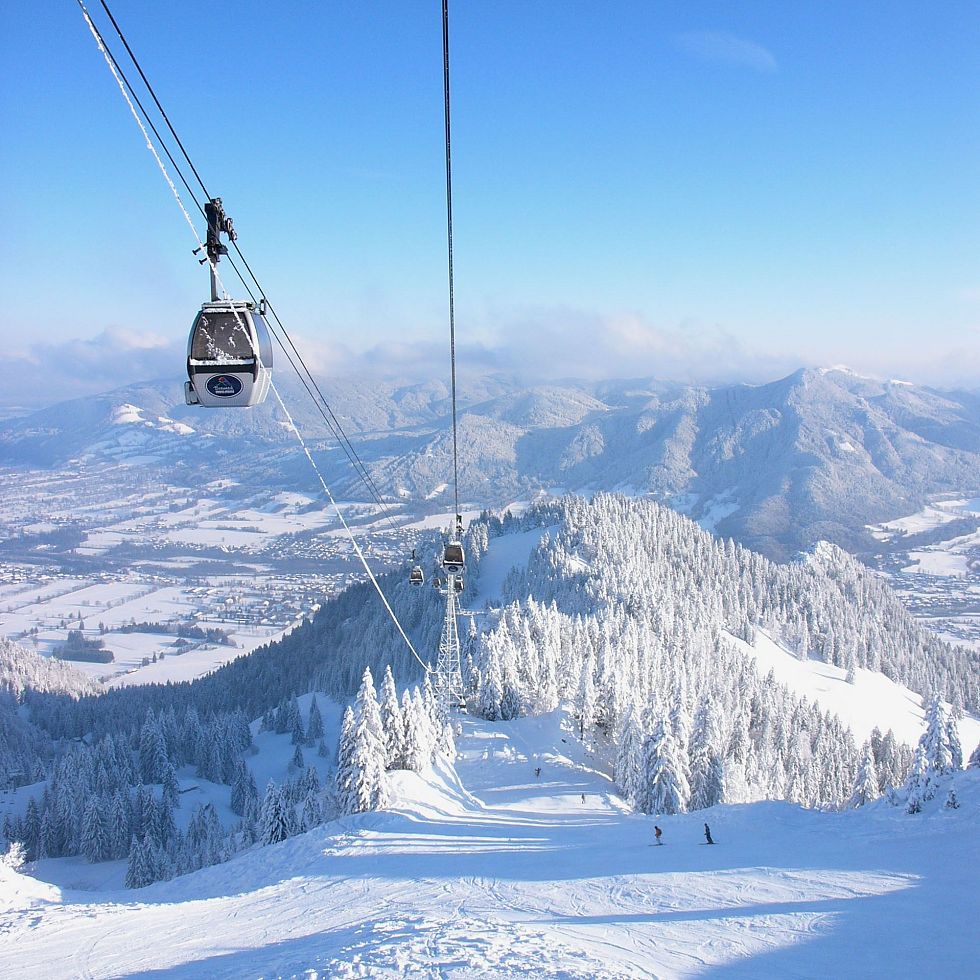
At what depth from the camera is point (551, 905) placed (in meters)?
15.9

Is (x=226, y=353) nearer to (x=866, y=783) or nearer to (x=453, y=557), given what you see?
(x=453, y=557)

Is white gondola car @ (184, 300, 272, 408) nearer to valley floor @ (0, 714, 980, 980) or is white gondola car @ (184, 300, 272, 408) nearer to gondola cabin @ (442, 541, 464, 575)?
valley floor @ (0, 714, 980, 980)

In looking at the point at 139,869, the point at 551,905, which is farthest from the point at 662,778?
the point at 139,869

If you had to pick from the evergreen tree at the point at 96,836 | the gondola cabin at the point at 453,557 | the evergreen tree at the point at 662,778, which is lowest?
the evergreen tree at the point at 96,836

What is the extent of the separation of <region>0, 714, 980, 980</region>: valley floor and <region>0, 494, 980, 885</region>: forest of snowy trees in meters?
5.84

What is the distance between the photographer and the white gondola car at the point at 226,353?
7.89m

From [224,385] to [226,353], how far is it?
394mm

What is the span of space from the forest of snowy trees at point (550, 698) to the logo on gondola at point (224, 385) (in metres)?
26.8

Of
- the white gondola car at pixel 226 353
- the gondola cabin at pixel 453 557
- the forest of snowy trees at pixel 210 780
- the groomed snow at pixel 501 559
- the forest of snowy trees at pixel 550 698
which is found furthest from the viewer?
the groomed snow at pixel 501 559

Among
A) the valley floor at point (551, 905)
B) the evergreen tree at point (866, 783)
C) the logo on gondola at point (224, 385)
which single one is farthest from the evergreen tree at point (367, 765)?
the evergreen tree at point (866, 783)

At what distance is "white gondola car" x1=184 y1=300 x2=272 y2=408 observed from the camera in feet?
25.9

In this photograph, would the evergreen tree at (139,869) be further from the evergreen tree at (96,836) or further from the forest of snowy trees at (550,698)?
the evergreen tree at (96,836)

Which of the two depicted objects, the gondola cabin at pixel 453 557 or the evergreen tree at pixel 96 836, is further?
the evergreen tree at pixel 96 836

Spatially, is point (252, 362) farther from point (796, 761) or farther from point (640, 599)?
point (640, 599)
